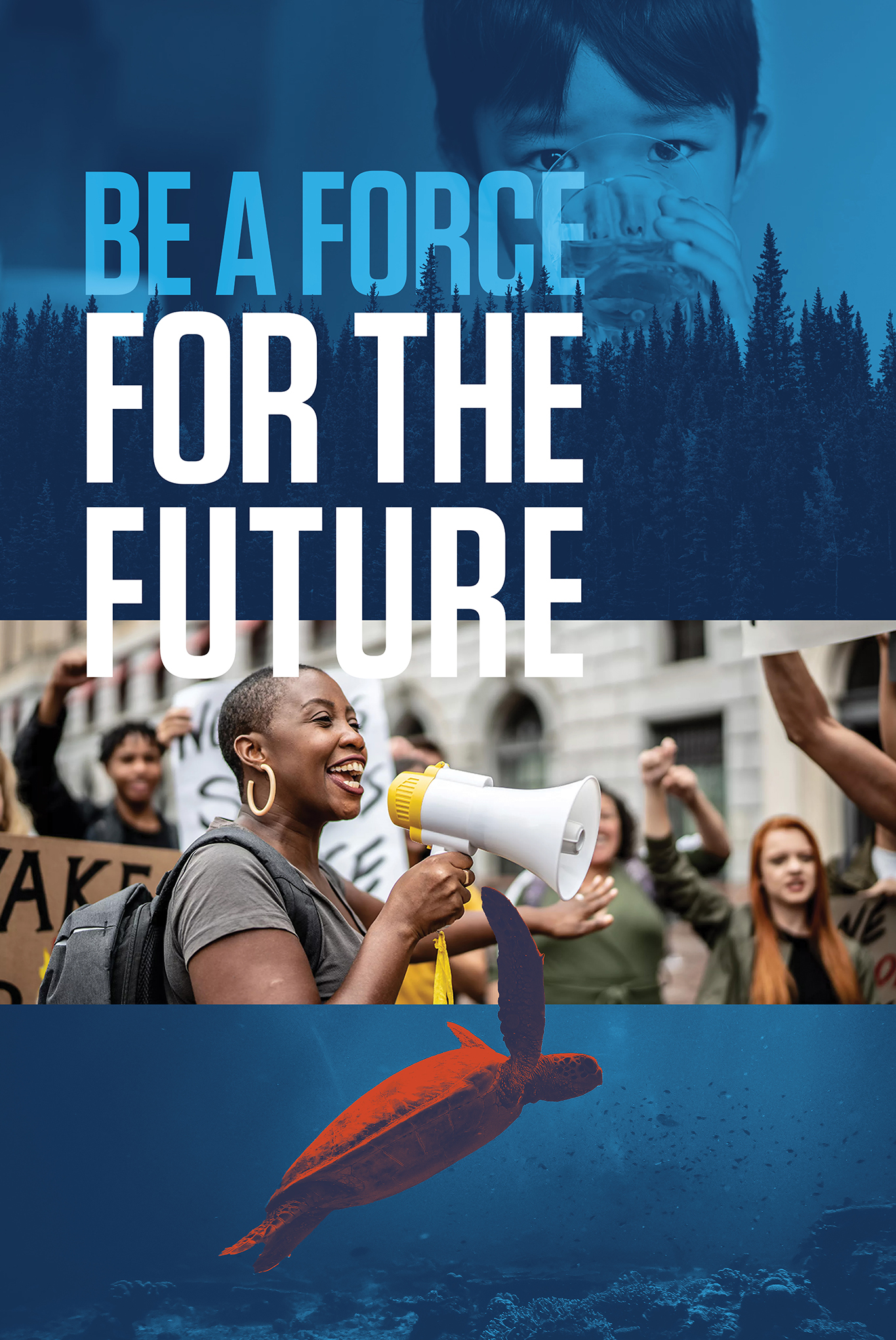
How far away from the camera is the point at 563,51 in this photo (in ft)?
12.4

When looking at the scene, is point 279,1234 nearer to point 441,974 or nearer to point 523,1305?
point 523,1305

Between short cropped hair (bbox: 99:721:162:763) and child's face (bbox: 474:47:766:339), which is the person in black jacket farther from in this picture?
child's face (bbox: 474:47:766:339)

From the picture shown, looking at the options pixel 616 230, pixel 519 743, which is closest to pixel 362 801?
A: pixel 616 230

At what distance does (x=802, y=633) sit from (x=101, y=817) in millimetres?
2416

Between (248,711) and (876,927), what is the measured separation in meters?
2.70

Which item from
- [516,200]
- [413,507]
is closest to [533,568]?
[413,507]

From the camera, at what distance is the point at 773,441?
3.64 metres

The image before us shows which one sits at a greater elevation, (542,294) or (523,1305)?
(542,294)

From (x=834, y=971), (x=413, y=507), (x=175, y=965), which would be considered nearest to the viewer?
(x=175, y=965)

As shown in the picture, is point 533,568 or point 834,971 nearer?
point 533,568

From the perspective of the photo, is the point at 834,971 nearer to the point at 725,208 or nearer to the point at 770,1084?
the point at 770,1084

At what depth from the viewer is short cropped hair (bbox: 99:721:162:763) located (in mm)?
4438

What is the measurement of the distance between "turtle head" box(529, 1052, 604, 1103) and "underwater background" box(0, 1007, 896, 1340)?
0.03 metres

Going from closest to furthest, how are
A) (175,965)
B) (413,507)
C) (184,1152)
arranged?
(175,965) → (184,1152) → (413,507)
